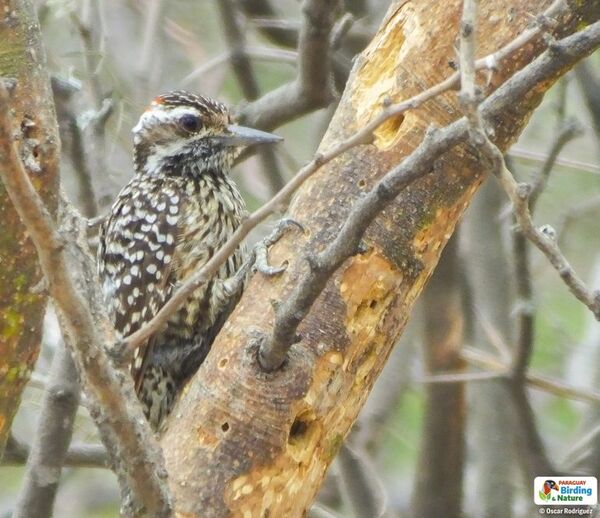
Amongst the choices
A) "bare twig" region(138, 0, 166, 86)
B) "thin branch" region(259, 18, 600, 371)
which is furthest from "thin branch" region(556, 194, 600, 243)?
"thin branch" region(259, 18, 600, 371)

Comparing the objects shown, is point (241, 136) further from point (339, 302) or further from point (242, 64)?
point (339, 302)

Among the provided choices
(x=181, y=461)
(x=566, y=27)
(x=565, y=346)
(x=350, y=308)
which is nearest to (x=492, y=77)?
(x=566, y=27)

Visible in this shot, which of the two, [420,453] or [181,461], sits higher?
[181,461]

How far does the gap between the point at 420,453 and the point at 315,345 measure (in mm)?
1475

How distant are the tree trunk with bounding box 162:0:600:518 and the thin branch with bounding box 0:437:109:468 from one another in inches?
38.0

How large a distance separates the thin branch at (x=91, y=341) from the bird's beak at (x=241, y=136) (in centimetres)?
184

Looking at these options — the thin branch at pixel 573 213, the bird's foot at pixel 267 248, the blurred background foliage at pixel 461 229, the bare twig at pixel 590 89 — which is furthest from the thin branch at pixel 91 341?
the thin branch at pixel 573 213

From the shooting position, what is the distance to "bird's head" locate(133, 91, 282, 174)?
4.26m

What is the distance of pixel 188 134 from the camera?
169 inches

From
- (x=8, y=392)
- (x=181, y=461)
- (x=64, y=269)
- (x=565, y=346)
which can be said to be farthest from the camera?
(x=565, y=346)

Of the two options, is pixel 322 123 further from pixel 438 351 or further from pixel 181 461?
pixel 181 461

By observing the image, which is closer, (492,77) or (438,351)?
(492,77)

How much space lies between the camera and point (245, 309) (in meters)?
2.91

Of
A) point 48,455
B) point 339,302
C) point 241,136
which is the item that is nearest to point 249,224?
point 339,302
